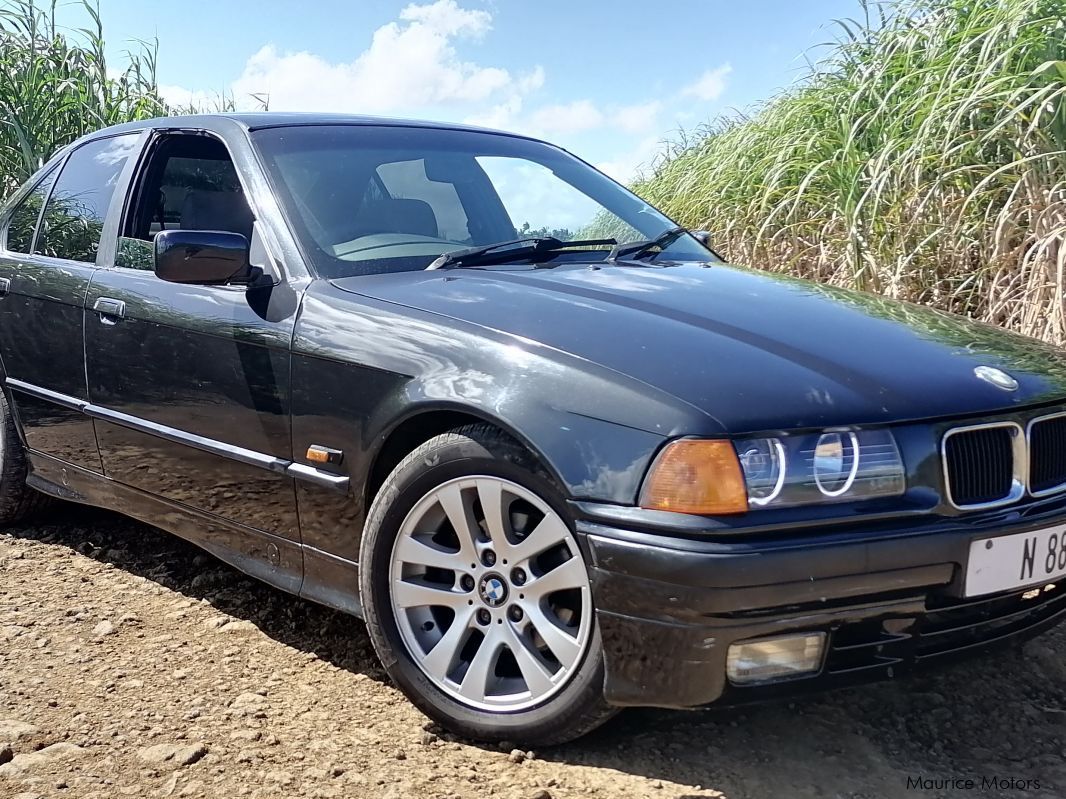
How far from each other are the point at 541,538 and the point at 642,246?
140cm

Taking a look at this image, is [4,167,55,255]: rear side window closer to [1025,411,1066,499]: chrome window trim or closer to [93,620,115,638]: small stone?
[93,620,115,638]: small stone

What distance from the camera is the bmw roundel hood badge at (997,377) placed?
222 cm

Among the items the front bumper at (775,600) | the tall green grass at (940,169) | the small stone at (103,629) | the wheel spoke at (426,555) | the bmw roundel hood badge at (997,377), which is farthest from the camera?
the tall green grass at (940,169)

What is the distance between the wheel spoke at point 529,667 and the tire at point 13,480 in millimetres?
2428

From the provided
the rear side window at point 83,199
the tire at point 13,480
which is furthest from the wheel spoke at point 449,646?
the tire at point 13,480

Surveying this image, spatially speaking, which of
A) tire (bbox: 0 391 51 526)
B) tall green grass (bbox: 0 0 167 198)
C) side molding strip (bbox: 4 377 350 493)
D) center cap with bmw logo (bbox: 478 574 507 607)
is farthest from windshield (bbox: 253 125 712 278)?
tall green grass (bbox: 0 0 167 198)

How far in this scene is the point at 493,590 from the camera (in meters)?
2.29

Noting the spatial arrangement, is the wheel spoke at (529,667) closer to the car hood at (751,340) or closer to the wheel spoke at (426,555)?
the wheel spoke at (426,555)

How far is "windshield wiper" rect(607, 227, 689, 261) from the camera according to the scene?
316cm

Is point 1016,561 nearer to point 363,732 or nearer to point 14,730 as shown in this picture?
point 363,732

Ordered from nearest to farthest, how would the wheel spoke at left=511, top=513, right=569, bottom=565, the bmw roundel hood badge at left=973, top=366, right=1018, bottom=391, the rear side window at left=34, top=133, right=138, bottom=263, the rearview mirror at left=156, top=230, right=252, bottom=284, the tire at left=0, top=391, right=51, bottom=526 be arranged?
the wheel spoke at left=511, top=513, right=569, bottom=565 → the bmw roundel hood badge at left=973, top=366, right=1018, bottom=391 → the rearview mirror at left=156, top=230, right=252, bottom=284 → the rear side window at left=34, top=133, right=138, bottom=263 → the tire at left=0, top=391, right=51, bottom=526

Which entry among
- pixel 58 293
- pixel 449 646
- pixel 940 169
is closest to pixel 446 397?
pixel 449 646

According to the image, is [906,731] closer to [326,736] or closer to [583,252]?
[326,736]

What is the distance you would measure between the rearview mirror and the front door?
102mm
